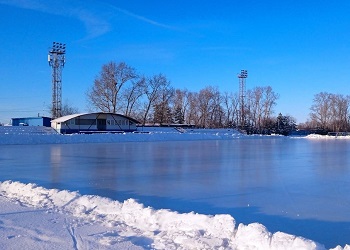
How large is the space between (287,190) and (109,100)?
50545 millimetres

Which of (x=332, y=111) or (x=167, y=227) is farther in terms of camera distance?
(x=332, y=111)

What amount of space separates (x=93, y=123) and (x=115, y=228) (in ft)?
134

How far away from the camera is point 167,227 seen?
4.65 metres

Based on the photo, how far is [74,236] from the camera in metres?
4.30

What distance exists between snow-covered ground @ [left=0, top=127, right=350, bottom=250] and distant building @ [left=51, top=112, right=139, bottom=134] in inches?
1438

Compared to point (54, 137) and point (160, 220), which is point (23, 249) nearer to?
point (160, 220)

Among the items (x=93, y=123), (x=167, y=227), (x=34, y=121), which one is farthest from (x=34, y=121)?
(x=167, y=227)

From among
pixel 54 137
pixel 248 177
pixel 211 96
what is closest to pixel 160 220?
pixel 248 177

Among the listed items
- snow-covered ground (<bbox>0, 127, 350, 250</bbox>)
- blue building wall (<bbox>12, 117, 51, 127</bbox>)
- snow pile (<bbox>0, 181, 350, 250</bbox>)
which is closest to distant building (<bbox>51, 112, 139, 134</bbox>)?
blue building wall (<bbox>12, 117, 51, 127</bbox>)

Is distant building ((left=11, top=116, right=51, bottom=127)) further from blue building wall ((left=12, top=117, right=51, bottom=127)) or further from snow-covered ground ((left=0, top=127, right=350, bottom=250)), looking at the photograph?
snow-covered ground ((left=0, top=127, right=350, bottom=250))

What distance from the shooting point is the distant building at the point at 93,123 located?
4171 centimetres

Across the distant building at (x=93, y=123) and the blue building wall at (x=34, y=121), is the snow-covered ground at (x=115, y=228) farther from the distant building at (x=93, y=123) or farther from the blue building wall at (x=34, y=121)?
the blue building wall at (x=34, y=121)

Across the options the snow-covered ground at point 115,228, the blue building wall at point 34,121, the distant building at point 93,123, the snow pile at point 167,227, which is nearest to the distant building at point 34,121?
the blue building wall at point 34,121

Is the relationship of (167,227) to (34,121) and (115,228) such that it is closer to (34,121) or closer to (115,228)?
(115,228)
